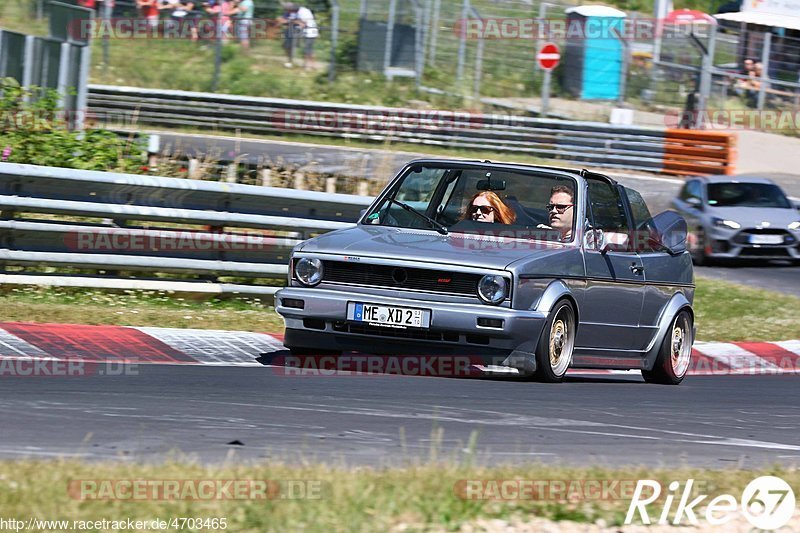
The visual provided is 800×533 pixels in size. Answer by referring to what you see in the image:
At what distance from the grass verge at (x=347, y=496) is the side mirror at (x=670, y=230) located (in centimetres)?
446

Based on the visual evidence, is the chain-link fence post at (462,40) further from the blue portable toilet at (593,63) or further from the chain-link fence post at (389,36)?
the blue portable toilet at (593,63)

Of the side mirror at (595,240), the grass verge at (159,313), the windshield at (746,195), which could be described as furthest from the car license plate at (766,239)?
the side mirror at (595,240)

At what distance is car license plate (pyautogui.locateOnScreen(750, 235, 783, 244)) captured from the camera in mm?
18422

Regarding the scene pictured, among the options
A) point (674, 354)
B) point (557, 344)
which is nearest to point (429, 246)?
point (557, 344)

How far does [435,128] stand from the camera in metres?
28.9

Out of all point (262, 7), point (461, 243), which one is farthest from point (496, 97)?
point (461, 243)

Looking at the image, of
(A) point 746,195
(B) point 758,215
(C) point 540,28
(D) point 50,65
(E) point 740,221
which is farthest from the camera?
(C) point 540,28

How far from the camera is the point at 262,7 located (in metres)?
30.3

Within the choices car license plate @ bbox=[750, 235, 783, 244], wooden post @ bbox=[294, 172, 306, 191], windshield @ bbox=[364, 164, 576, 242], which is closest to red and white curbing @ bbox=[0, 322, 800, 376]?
windshield @ bbox=[364, 164, 576, 242]

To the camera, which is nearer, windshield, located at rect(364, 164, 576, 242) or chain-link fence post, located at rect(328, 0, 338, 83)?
windshield, located at rect(364, 164, 576, 242)

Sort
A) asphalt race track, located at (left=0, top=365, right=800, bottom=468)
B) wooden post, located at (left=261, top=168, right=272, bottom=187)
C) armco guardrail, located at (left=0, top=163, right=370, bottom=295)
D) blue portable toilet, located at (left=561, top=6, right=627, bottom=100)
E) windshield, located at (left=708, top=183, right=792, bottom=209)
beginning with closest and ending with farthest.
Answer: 1. asphalt race track, located at (left=0, top=365, right=800, bottom=468)
2. armco guardrail, located at (left=0, top=163, right=370, bottom=295)
3. wooden post, located at (left=261, top=168, right=272, bottom=187)
4. windshield, located at (left=708, top=183, right=792, bottom=209)
5. blue portable toilet, located at (left=561, top=6, right=627, bottom=100)

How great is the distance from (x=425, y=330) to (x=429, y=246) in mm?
659

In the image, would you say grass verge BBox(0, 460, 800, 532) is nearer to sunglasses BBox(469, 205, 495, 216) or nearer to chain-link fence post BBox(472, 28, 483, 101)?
sunglasses BBox(469, 205, 495, 216)

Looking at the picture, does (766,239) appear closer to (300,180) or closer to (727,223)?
(727,223)
